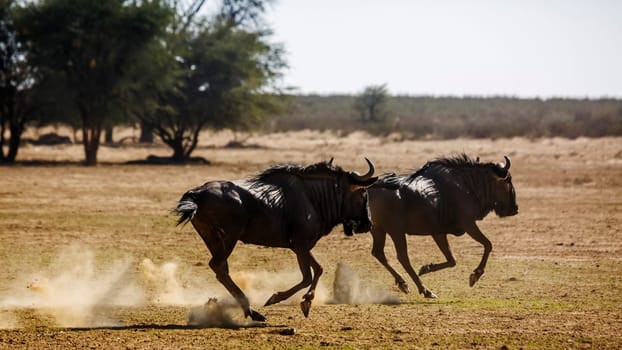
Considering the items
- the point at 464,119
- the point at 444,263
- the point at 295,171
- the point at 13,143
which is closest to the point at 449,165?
the point at 444,263

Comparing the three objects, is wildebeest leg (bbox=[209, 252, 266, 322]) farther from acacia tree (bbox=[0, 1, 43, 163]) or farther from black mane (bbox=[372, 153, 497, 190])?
acacia tree (bbox=[0, 1, 43, 163])

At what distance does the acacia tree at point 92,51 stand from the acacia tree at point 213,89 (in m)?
2.48

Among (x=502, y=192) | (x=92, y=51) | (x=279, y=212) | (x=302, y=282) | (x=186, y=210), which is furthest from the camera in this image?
(x=92, y=51)

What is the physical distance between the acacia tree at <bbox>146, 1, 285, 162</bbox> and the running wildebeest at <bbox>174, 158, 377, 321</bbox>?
30.9 meters

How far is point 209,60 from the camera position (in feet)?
147

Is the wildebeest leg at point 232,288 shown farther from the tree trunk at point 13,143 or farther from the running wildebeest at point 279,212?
the tree trunk at point 13,143

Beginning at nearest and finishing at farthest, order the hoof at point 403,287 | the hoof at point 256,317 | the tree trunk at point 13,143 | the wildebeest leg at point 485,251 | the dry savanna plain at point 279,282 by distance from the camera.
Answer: the dry savanna plain at point 279,282, the hoof at point 256,317, the hoof at point 403,287, the wildebeest leg at point 485,251, the tree trunk at point 13,143

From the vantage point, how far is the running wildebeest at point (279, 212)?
10430 millimetres

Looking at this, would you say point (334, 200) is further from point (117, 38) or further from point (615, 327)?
point (117, 38)

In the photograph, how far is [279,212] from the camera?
35.6 ft

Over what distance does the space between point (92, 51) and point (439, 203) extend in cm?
2853

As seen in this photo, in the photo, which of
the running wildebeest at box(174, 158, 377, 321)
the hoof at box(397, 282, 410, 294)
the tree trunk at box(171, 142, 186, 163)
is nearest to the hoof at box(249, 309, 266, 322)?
the running wildebeest at box(174, 158, 377, 321)

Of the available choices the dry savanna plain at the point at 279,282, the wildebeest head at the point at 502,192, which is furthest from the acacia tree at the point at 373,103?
the wildebeest head at the point at 502,192

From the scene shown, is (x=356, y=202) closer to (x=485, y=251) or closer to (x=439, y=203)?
(x=439, y=203)
